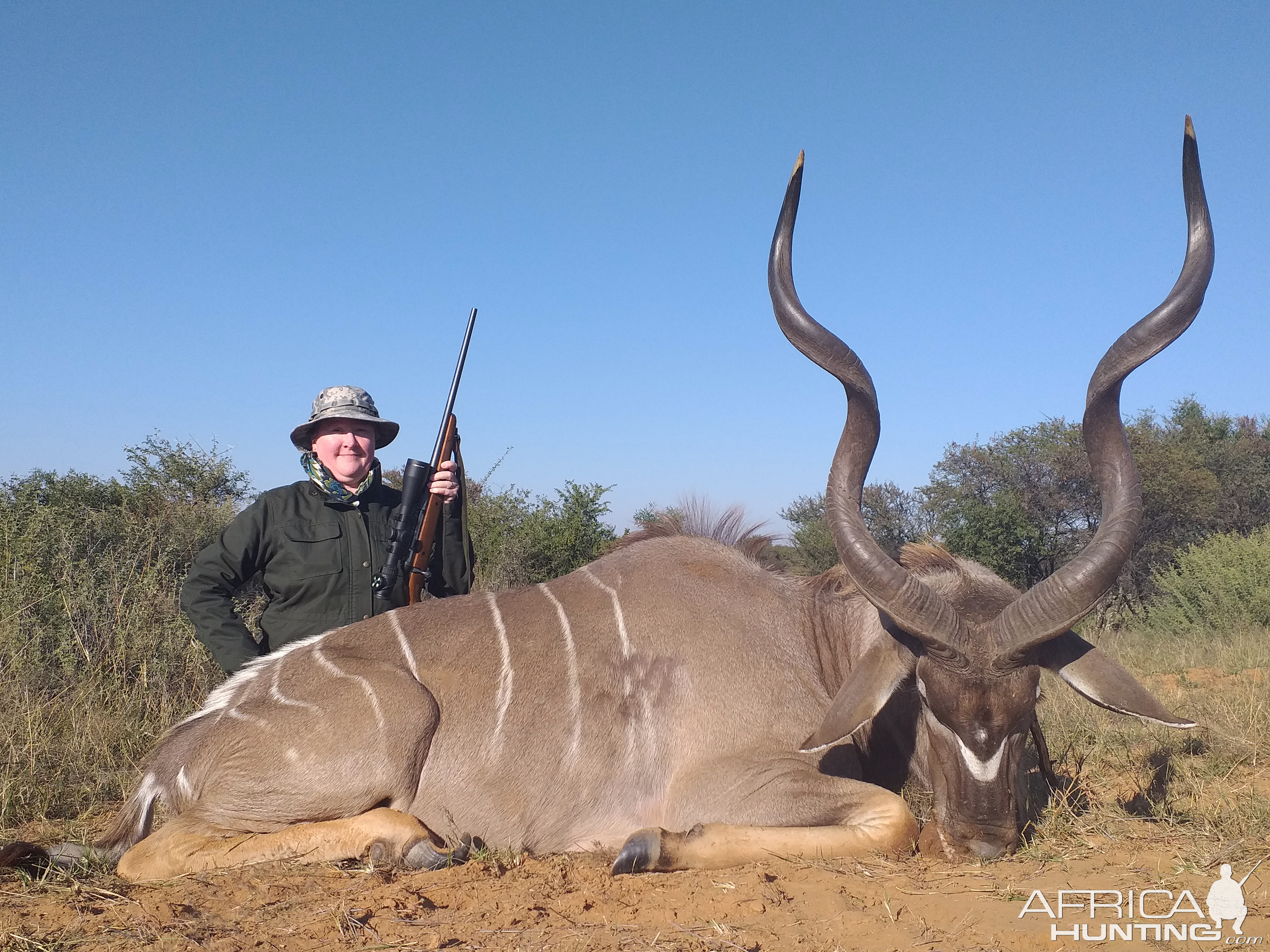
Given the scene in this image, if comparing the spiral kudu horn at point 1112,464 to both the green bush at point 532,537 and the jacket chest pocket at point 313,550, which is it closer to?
the jacket chest pocket at point 313,550

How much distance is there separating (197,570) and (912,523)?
8.47 metres

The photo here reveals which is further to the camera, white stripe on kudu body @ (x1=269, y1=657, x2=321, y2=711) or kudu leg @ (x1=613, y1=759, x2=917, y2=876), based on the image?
white stripe on kudu body @ (x1=269, y1=657, x2=321, y2=711)

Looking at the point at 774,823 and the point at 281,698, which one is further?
the point at 281,698

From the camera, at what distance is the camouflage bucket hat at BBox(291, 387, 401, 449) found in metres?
4.60

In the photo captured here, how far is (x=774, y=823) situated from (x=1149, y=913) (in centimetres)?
109

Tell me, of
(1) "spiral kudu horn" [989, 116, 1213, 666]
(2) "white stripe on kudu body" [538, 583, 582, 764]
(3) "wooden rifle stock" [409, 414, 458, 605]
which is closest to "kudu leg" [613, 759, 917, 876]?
(2) "white stripe on kudu body" [538, 583, 582, 764]

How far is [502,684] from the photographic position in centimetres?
353

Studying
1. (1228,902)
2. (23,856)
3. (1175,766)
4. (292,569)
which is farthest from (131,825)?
(1175,766)

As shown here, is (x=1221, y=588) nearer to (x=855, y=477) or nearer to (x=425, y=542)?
(x=855, y=477)

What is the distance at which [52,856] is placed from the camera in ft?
10.1

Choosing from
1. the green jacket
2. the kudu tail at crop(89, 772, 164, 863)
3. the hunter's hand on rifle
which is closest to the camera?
the kudu tail at crop(89, 772, 164, 863)

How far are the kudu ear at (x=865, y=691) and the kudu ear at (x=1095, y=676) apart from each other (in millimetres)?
431

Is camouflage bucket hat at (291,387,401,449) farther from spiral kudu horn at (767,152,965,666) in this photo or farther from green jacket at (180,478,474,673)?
spiral kudu horn at (767,152,965,666)

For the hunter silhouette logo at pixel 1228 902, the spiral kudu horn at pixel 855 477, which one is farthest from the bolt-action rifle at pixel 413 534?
the hunter silhouette logo at pixel 1228 902
